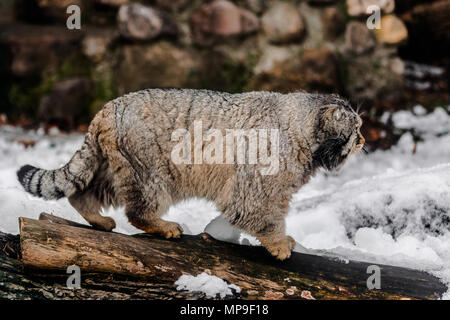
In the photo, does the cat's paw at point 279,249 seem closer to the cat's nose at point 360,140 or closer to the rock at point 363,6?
the cat's nose at point 360,140

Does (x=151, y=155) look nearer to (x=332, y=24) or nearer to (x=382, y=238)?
(x=382, y=238)

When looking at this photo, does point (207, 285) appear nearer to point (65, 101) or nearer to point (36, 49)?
point (65, 101)

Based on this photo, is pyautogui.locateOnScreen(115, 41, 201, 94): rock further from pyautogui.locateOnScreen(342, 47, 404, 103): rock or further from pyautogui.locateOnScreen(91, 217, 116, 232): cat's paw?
pyautogui.locateOnScreen(91, 217, 116, 232): cat's paw

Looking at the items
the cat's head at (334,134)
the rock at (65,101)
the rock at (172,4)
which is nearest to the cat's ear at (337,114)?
the cat's head at (334,134)

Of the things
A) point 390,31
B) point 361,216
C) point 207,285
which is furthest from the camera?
point 390,31

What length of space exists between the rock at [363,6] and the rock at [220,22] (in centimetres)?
123

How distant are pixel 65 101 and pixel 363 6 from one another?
4091 millimetres

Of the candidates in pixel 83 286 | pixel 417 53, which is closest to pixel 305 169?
pixel 83 286

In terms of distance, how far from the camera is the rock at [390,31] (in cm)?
637

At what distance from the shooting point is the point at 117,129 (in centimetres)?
337

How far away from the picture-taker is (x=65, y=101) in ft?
21.7

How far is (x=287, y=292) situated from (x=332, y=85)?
12.9 ft

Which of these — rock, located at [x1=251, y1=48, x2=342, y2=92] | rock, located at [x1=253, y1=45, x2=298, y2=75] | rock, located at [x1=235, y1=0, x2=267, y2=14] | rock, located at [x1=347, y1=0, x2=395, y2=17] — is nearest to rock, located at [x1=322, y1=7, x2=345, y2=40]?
rock, located at [x1=347, y1=0, x2=395, y2=17]

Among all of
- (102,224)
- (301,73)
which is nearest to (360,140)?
(102,224)
